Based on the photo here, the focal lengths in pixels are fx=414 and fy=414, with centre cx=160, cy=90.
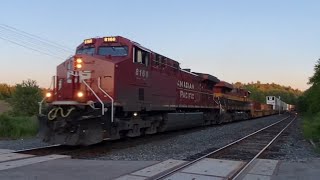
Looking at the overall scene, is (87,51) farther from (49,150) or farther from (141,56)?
(49,150)

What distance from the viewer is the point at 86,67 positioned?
1521cm

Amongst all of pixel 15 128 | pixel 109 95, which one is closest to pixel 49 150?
pixel 109 95

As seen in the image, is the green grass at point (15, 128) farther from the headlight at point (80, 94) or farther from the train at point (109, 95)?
the headlight at point (80, 94)

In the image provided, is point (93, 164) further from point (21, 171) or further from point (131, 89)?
point (131, 89)

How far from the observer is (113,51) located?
52.9ft

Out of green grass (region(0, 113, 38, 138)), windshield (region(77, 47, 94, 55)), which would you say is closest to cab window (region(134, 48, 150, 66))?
windshield (region(77, 47, 94, 55))

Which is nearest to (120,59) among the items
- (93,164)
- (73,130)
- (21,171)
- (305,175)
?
(73,130)

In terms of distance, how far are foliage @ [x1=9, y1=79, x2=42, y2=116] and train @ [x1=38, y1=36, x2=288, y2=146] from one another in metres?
25.9

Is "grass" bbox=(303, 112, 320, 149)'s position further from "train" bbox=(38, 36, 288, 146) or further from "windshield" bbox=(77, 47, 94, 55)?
"windshield" bbox=(77, 47, 94, 55)

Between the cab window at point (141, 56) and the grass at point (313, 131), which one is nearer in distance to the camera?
the cab window at point (141, 56)

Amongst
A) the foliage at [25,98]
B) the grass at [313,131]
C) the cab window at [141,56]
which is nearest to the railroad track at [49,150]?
the cab window at [141,56]

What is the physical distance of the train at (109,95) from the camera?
13.7 metres

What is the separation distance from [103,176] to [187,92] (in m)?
15.9

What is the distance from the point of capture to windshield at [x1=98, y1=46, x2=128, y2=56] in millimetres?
16031
